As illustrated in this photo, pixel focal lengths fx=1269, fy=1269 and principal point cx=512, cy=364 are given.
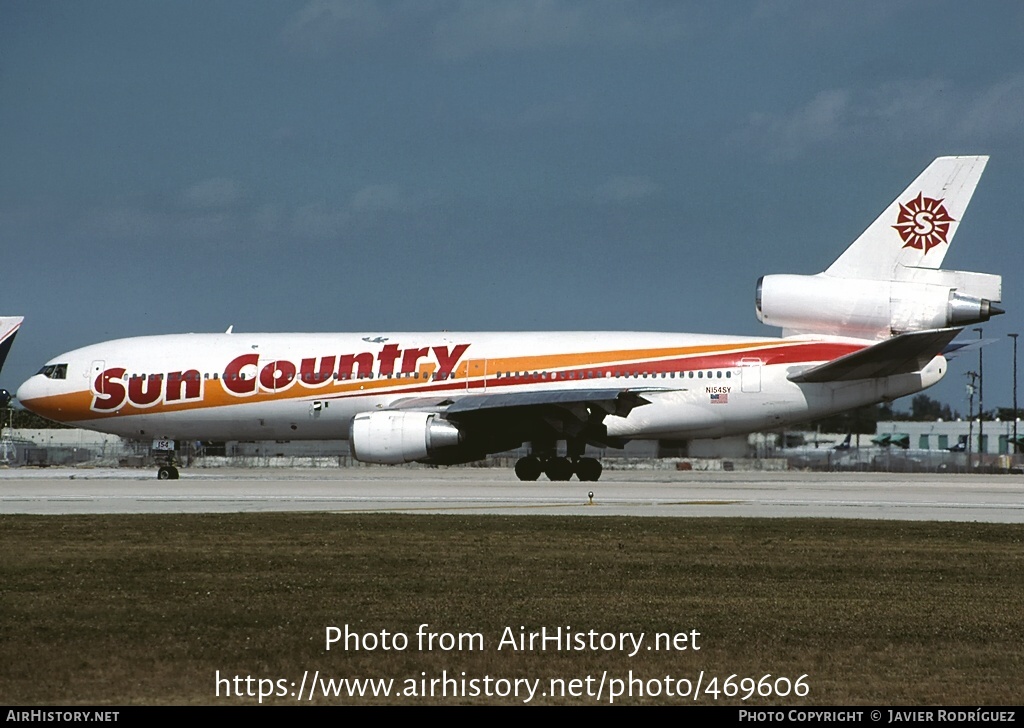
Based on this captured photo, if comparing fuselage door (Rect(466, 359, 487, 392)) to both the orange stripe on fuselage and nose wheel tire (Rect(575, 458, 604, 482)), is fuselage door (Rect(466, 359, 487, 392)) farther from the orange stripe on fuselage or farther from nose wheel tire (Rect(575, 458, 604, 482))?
nose wheel tire (Rect(575, 458, 604, 482))

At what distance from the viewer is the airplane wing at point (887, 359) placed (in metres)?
29.8

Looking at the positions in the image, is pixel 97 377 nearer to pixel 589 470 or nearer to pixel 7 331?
pixel 7 331

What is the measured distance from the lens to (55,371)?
36.6m

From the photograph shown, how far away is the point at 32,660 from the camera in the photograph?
8.33m

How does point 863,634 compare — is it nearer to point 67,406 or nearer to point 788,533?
point 788,533

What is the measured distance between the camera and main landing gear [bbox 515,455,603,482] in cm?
3353

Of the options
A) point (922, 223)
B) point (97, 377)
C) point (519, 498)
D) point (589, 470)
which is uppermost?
point (922, 223)

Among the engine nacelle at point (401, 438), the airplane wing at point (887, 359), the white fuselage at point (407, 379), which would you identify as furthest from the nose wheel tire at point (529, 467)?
the airplane wing at point (887, 359)

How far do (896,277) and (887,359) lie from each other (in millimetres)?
2622

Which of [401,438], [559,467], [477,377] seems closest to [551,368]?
[477,377]

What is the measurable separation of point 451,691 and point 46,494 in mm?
19241

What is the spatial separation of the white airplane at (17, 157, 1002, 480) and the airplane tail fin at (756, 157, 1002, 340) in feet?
0.12

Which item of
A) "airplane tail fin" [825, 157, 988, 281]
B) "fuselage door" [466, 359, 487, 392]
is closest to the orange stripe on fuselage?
"fuselage door" [466, 359, 487, 392]

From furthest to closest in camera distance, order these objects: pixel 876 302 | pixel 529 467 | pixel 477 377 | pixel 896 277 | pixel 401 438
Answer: pixel 529 467
pixel 477 377
pixel 896 277
pixel 876 302
pixel 401 438
